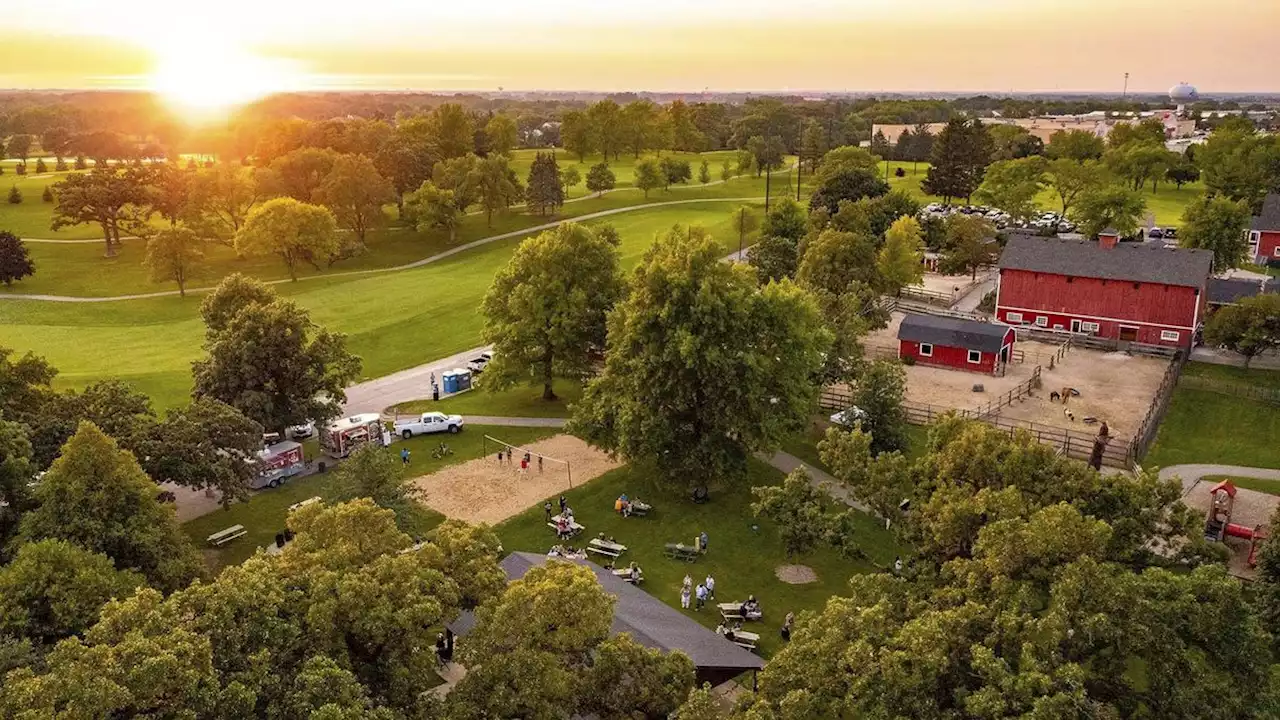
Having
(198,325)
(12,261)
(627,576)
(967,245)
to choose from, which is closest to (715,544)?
(627,576)

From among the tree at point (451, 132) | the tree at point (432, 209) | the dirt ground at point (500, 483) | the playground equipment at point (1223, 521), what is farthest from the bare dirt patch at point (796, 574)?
the tree at point (451, 132)

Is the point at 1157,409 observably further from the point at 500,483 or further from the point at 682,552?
the point at 500,483

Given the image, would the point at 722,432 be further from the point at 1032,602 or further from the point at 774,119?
the point at 774,119

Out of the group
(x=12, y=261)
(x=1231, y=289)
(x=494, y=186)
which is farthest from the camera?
(x=494, y=186)

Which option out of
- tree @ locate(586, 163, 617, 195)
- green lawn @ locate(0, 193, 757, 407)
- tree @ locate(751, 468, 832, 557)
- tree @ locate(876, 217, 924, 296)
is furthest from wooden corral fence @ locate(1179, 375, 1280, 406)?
tree @ locate(586, 163, 617, 195)

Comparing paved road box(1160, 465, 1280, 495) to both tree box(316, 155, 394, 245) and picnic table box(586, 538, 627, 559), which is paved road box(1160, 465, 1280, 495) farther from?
tree box(316, 155, 394, 245)

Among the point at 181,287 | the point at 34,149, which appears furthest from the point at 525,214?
the point at 34,149
